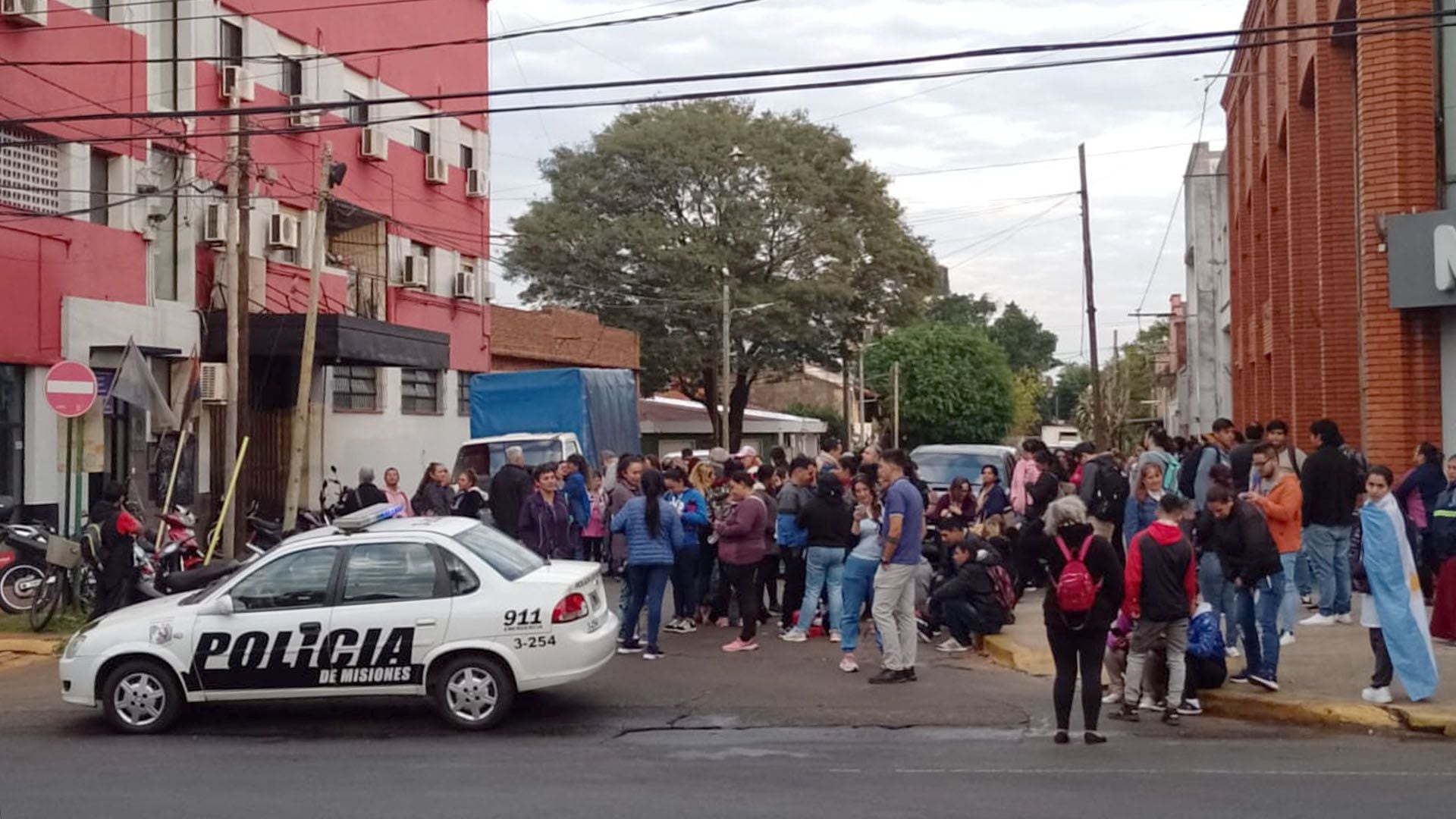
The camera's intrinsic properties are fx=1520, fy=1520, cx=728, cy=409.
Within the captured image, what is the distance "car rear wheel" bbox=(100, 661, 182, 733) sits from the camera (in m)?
10.7

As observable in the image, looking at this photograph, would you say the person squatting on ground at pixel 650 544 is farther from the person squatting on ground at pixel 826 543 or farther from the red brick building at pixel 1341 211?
the red brick building at pixel 1341 211

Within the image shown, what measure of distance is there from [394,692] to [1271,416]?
66.6 feet

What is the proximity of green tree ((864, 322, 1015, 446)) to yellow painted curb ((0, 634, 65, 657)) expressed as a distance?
58.5 meters

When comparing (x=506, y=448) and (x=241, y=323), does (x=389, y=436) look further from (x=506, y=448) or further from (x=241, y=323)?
(x=241, y=323)

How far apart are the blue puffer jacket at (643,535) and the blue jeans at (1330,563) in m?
5.83

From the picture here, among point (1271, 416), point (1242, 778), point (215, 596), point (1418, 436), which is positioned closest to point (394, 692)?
point (215, 596)

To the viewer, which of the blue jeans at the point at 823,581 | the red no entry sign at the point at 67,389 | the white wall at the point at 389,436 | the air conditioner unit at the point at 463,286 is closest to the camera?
the blue jeans at the point at 823,581

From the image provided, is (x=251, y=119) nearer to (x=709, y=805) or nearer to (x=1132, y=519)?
(x=1132, y=519)

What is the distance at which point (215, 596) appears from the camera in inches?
420

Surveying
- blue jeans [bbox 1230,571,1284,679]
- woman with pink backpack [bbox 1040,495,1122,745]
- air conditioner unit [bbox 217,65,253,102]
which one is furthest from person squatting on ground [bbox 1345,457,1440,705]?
air conditioner unit [bbox 217,65,253,102]

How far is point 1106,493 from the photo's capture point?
15.2m

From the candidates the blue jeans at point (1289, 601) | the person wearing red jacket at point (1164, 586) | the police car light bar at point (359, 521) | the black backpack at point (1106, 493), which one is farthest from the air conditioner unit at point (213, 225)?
the person wearing red jacket at point (1164, 586)

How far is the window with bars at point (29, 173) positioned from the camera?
20.3 metres

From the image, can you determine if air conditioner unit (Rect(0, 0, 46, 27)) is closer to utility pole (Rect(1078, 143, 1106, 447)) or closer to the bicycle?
the bicycle
